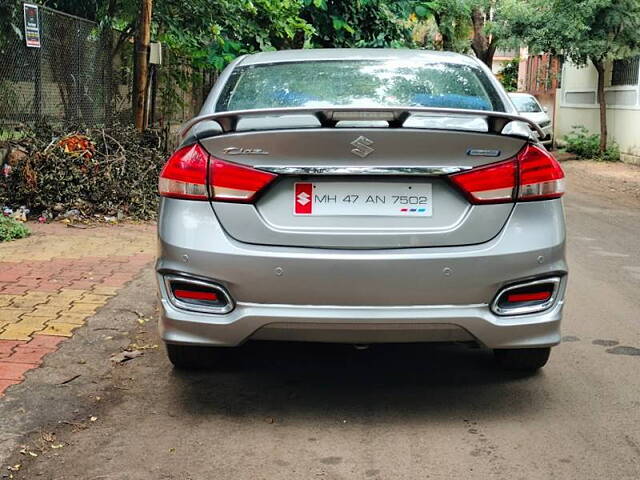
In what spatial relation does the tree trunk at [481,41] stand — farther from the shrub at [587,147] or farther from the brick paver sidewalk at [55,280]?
the brick paver sidewalk at [55,280]

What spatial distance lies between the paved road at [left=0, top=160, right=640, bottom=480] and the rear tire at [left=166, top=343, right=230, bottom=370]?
0.25 ft

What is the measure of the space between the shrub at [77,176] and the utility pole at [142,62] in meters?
1.17

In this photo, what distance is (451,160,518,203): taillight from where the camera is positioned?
369cm

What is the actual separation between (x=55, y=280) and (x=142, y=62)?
5.11 m

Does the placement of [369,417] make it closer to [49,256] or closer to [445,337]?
[445,337]

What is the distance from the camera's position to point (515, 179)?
374 centimetres

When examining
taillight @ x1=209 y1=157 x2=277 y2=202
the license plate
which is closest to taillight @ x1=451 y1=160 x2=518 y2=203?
the license plate

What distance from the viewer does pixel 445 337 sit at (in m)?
3.76

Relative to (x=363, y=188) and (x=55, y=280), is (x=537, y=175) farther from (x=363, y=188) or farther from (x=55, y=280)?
(x=55, y=280)

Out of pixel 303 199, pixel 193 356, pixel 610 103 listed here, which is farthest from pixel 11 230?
pixel 610 103

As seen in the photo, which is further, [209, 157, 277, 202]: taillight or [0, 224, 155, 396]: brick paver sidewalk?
[0, 224, 155, 396]: brick paver sidewalk

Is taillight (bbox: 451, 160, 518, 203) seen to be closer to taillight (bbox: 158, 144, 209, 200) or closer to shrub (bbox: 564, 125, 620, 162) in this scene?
taillight (bbox: 158, 144, 209, 200)

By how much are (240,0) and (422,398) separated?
8.79 metres

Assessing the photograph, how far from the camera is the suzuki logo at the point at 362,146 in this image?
363cm
